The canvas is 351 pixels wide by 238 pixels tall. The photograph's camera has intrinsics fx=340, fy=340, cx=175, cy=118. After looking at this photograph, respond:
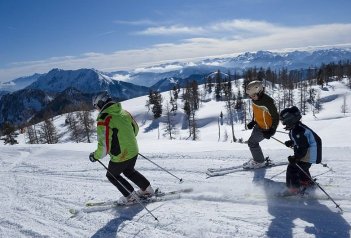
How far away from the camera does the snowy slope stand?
5.39 meters

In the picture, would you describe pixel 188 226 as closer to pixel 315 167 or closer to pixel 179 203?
pixel 179 203

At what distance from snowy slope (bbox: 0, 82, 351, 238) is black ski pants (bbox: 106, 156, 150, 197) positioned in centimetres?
42

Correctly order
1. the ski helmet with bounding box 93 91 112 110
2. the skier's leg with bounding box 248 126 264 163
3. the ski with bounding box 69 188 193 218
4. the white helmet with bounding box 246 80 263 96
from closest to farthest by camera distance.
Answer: the ski helmet with bounding box 93 91 112 110, the ski with bounding box 69 188 193 218, the white helmet with bounding box 246 80 263 96, the skier's leg with bounding box 248 126 264 163

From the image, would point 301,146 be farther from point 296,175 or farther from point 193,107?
point 193,107

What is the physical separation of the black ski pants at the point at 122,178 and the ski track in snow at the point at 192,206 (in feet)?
1.37

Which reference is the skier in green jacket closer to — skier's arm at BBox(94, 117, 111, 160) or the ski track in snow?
skier's arm at BBox(94, 117, 111, 160)

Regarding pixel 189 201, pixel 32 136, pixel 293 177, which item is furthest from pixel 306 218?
pixel 32 136

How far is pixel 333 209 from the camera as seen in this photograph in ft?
18.1

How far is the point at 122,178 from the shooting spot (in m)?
6.92

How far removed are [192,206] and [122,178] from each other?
1539 mm

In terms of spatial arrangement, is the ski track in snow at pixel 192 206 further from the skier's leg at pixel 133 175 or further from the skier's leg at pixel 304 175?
the skier's leg at pixel 133 175

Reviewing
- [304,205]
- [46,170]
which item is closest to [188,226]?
[304,205]

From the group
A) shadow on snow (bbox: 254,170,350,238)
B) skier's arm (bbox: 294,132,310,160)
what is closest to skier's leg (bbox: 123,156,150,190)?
shadow on snow (bbox: 254,170,350,238)

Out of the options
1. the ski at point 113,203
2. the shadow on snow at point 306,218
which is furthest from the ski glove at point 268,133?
the ski at point 113,203
